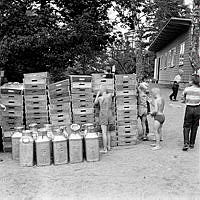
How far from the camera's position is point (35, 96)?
727 cm

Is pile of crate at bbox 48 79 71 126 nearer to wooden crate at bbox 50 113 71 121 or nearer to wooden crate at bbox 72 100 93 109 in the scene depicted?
wooden crate at bbox 50 113 71 121

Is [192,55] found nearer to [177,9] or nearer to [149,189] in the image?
[149,189]

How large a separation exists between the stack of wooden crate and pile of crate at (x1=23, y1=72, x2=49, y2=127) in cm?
63

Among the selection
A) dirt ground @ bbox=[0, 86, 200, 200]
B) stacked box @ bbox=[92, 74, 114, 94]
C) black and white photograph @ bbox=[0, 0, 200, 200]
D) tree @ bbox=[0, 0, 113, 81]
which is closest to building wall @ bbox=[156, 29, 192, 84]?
tree @ bbox=[0, 0, 113, 81]

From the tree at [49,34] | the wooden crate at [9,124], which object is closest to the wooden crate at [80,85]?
the wooden crate at [9,124]

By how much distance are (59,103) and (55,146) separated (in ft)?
4.11

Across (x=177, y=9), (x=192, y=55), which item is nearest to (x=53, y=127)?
(x=192, y=55)

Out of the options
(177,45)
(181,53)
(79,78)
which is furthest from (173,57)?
(79,78)

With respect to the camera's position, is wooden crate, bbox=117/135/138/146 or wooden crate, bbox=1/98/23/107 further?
wooden crate, bbox=117/135/138/146

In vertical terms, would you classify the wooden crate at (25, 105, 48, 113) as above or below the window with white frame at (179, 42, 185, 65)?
below

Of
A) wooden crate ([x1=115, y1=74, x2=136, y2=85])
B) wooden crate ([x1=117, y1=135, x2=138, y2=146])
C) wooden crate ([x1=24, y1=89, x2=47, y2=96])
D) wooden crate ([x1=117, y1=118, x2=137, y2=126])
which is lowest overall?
wooden crate ([x1=117, y1=135, x2=138, y2=146])

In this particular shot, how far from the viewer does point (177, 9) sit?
4125cm

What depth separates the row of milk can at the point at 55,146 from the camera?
20.8 ft

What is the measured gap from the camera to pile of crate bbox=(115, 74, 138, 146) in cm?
767
